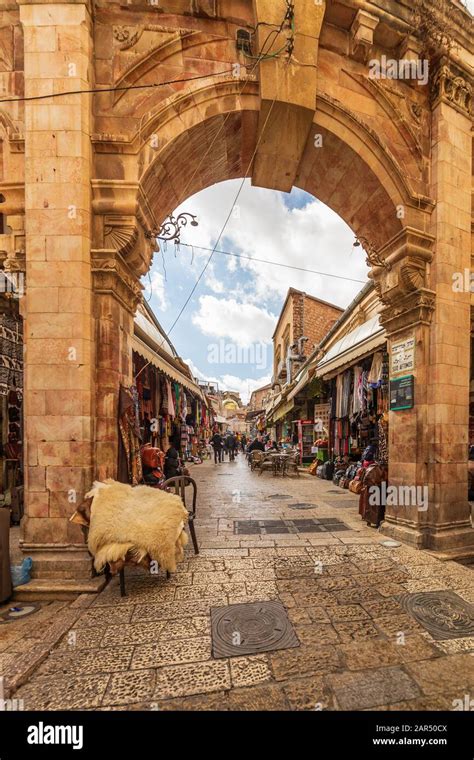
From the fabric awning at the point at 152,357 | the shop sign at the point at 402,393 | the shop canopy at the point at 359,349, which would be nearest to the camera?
the shop sign at the point at 402,393

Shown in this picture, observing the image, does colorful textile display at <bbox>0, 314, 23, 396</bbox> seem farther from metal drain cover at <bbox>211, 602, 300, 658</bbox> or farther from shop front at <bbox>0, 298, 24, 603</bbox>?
metal drain cover at <bbox>211, 602, 300, 658</bbox>

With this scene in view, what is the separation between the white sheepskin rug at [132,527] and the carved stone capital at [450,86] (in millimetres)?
7131

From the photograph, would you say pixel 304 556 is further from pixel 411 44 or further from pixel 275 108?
pixel 411 44

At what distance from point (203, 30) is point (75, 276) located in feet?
12.6

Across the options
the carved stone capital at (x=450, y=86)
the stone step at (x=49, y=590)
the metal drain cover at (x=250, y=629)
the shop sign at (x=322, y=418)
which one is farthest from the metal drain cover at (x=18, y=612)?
the shop sign at (x=322, y=418)

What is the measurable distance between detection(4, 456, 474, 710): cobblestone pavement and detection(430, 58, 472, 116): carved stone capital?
6.83 m

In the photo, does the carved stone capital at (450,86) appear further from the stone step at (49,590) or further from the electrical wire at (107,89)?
the stone step at (49,590)

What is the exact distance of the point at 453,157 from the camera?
548cm

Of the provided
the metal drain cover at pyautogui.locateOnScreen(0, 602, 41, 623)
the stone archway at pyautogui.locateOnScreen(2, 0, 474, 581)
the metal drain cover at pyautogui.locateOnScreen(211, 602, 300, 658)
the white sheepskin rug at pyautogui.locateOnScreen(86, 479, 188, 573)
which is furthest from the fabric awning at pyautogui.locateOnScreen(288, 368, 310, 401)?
the metal drain cover at pyautogui.locateOnScreen(0, 602, 41, 623)

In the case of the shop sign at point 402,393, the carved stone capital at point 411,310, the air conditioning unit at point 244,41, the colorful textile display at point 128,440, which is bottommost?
the colorful textile display at point 128,440

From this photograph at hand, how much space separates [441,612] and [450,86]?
287 inches

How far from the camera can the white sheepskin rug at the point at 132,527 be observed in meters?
3.37

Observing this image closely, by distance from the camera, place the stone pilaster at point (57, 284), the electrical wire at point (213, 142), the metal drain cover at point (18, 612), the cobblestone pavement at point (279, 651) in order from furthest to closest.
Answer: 1. the electrical wire at point (213, 142)
2. the stone pilaster at point (57, 284)
3. the metal drain cover at point (18, 612)
4. the cobblestone pavement at point (279, 651)

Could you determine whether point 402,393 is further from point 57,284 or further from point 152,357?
point 57,284
